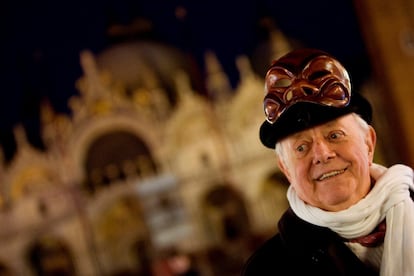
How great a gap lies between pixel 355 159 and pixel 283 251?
0.30 meters

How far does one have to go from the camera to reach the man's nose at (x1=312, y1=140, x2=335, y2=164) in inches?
54.5

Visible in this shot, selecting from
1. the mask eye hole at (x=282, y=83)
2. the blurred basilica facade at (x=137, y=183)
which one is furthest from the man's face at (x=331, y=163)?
the blurred basilica facade at (x=137, y=183)

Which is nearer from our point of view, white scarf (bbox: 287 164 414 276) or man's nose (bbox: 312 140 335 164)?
white scarf (bbox: 287 164 414 276)

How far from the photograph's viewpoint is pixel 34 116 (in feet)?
68.7

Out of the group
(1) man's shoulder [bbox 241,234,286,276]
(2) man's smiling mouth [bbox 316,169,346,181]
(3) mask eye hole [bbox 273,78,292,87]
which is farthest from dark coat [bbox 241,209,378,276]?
(3) mask eye hole [bbox 273,78,292,87]

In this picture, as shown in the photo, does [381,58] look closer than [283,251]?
No

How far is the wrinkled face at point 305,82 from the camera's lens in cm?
140

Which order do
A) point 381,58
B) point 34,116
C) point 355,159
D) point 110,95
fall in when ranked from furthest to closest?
1. point 34,116
2. point 110,95
3. point 381,58
4. point 355,159

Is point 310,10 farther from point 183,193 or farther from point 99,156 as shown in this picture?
point 99,156

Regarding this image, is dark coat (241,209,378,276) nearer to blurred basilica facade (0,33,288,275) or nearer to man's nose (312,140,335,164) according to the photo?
man's nose (312,140,335,164)

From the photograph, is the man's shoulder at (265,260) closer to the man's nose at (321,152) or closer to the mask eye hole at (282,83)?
the man's nose at (321,152)

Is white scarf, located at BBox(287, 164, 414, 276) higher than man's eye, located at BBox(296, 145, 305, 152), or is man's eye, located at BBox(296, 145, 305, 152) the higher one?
man's eye, located at BBox(296, 145, 305, 152)

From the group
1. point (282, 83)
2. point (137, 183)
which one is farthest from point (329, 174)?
point (137, 183)

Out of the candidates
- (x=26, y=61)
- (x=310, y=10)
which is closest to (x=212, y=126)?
(x=310, y=10)
